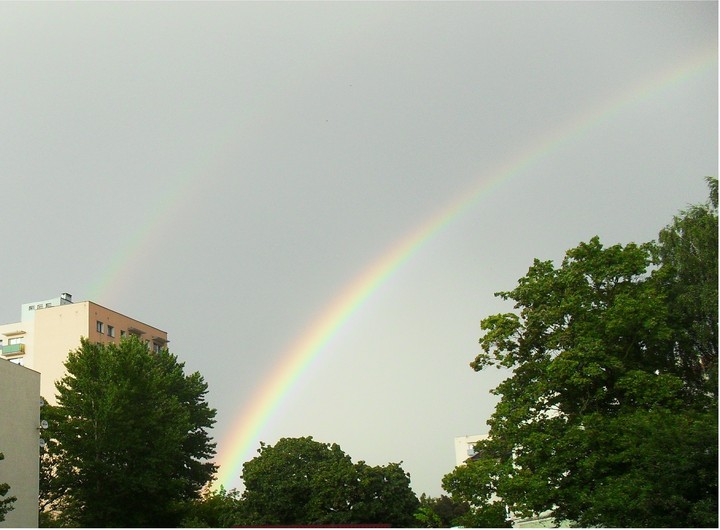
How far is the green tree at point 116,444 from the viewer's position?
4601cm

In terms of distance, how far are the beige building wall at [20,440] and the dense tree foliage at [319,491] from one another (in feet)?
60.5

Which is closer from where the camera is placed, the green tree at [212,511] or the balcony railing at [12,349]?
the green tree at [212,511]

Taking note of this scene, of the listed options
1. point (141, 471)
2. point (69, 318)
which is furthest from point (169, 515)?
point (69, 318)

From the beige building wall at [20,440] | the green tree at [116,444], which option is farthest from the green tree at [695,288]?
the beige building wall at [20,440]

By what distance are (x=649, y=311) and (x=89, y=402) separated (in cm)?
3050

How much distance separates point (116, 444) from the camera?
46.8 meters

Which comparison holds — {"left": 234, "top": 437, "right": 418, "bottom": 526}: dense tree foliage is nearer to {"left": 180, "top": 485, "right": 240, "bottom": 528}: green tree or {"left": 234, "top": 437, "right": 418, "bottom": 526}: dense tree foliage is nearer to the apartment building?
{"left": 180, "top": 485, "right": 240, "bottom": 528}: green tree

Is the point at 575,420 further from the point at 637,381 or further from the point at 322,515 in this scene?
the point at 322,515

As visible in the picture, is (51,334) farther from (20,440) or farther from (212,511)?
(20,440)

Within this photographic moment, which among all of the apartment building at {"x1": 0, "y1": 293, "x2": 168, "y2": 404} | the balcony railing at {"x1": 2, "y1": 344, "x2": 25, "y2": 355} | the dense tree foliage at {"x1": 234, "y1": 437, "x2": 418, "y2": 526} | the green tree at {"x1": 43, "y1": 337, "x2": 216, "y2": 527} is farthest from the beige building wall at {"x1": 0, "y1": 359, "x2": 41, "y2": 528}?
the balcony railing at {"x1": 2, "y1": 344, "x2": 25, "y2": 355}

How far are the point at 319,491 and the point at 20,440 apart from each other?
22314mm

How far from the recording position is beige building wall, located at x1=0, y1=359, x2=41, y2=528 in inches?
1485

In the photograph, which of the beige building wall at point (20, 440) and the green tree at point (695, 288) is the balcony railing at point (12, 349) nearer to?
the beige building wall at point (20, 440)

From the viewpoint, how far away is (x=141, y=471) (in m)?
47.5
